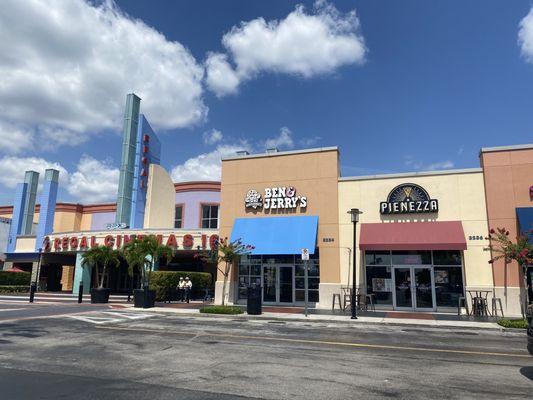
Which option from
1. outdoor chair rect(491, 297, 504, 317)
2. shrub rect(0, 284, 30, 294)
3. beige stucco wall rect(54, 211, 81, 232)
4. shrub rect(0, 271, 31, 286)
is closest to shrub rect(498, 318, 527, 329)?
outdoor chair rect(491, 297, 504, 317)

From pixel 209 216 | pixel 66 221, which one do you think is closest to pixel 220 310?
pixel 209 216

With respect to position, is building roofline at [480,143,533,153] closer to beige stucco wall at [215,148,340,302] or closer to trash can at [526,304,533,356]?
beige stucco wall at [215,148,340,302]

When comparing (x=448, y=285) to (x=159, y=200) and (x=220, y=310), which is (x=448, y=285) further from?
(x=159, y=200)

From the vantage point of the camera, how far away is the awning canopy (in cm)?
2055

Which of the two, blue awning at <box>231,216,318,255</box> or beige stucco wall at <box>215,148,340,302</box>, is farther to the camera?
beige stucco wall at <box>215,148,340,302</box>

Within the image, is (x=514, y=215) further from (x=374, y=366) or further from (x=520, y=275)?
(x=374, y=366)

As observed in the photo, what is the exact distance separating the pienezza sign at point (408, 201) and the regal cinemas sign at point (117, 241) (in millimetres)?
13574

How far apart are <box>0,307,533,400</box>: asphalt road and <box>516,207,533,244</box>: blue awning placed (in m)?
7.09

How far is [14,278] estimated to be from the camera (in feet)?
131

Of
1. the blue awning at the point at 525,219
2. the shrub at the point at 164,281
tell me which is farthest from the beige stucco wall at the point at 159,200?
the blue awning at the point at 525,219

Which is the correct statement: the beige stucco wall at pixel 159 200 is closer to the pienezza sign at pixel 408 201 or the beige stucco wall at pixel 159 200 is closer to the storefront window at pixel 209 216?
the storefront window at pixel 209 216

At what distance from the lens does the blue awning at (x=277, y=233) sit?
22.6 m

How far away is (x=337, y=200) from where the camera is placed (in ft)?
78.2

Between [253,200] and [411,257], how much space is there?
9356mm
